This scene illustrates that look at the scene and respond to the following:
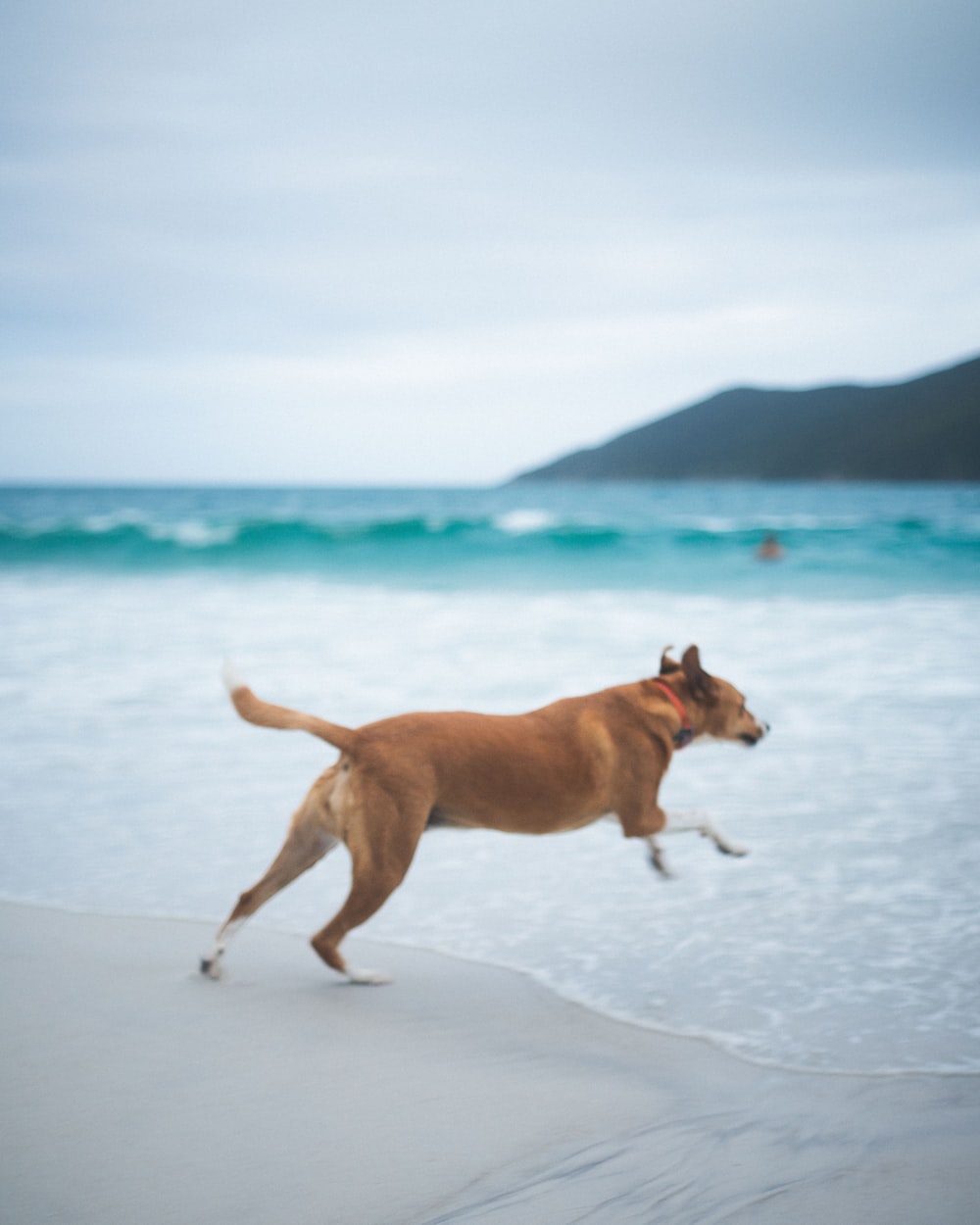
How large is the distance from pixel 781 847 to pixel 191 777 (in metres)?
3.09

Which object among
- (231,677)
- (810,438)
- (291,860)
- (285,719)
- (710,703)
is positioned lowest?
(291,860)

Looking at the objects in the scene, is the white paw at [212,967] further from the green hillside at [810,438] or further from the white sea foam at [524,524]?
the green hillside at [810,438]

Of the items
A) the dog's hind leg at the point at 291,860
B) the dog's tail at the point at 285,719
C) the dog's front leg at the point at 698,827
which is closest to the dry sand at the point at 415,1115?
the dog's hind leg at the point at 291,860

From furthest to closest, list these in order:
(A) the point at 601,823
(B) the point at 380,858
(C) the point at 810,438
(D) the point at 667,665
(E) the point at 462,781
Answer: (C) the point at 810,438 → (A) the point at 601,823 → (D) the point at 667,665 → (E) the point at 462,781 → (B) the point at 380,858

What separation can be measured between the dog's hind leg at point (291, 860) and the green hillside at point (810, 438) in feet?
194

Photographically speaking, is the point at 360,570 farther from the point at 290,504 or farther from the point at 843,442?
the point at 843,442

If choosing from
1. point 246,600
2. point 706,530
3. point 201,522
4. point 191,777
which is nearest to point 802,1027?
point 191,777

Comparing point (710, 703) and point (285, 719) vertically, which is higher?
point (285, 719)

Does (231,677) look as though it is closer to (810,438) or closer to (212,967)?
(212,967)

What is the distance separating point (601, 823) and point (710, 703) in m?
1.34

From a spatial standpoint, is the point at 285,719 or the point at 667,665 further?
the point at 667,665

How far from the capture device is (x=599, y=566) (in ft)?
75.6

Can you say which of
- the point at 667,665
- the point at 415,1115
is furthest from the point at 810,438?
the point at 415,1115

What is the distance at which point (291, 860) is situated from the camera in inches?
135
